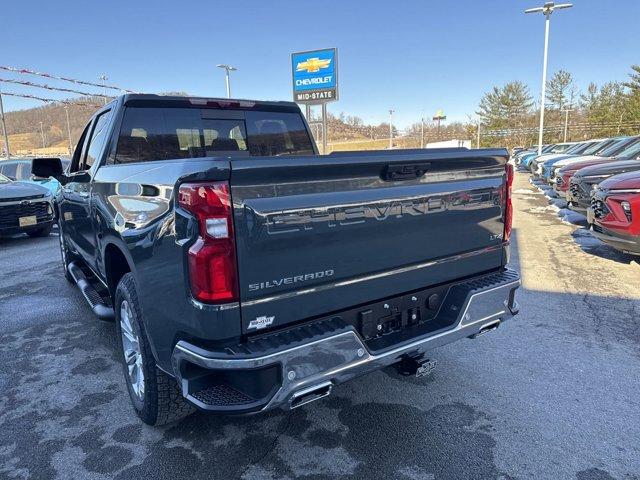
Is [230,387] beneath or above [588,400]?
above

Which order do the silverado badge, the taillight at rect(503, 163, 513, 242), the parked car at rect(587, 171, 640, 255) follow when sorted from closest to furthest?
the silverado badge < the taillight at rect(503, 163, 513, 242) < the parked car at rect(587, 171, 640, 255)

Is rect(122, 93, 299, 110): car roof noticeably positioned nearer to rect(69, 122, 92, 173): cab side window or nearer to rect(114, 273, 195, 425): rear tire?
rect(69, 122, 92, 173): cab side window

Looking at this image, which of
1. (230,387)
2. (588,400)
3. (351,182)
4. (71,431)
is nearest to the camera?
(230,387)

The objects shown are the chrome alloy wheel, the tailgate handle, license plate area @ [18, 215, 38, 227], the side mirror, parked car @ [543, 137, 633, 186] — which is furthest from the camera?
parked car @ [543, 137, 633, 186]

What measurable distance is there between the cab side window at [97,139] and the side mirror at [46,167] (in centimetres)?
56

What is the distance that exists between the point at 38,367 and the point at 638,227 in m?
6.67

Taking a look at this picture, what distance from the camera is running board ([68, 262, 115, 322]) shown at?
3.51m

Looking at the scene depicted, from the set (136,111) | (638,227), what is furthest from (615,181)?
(136,111)

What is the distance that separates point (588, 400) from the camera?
123 inches

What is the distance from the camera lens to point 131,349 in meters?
3.12

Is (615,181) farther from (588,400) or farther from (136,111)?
(136,111)

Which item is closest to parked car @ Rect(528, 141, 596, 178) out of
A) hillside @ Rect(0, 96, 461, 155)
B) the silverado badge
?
the silverado badge

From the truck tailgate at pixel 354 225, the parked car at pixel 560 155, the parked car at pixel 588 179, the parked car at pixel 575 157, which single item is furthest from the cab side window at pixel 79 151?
the parked car at pixel 560 155

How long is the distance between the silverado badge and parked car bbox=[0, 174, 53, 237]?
936 cm
